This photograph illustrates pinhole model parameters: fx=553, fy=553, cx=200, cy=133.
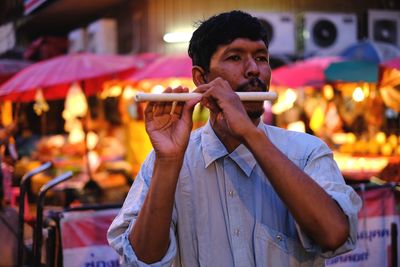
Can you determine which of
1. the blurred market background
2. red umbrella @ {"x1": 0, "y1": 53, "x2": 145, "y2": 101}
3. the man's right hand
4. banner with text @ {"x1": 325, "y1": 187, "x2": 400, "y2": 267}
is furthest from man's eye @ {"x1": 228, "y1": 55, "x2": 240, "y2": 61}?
red umbrella @ {"x1": 0, "y1": 53, "x2": 145, "y2": 101}

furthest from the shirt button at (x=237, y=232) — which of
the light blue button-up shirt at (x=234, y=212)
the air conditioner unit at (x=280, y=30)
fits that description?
the air conditioner unit at (x=280, y=30)

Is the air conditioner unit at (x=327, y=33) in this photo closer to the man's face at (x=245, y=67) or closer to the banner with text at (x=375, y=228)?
the banner with text at (x=375, y=228)

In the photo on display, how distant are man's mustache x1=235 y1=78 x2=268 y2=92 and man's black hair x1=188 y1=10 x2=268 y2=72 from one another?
0.56ft

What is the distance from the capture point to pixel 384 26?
13.9 metres

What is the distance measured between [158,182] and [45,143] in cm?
1167

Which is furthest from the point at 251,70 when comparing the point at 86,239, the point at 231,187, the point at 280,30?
the point at 280,30

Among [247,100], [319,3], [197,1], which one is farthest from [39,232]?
[319,3]

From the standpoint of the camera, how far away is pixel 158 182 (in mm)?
1712

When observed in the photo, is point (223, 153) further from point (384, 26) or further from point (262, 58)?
point (384, 26)

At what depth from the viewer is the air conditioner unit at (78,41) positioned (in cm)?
1678

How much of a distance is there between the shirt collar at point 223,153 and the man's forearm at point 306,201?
247mm

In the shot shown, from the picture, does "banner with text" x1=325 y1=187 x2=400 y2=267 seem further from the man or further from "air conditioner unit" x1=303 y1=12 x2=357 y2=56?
"air conditioner unit" x1=303 y1=12 x2=357 y2=56

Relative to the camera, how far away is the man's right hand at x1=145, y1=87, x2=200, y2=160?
1.75 m

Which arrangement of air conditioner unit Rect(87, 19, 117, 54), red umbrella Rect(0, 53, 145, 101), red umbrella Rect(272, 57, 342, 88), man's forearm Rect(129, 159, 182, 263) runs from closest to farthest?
man's forearm Rect(129, 159, 182, 263) → red umbrella Rect(0, 53, 145, 101) → red umbrella Rect(272, 57, 342, 88) → air conditioner unit Rect(87, 19, 117, 54)
